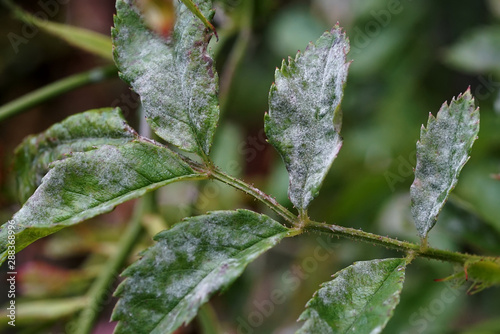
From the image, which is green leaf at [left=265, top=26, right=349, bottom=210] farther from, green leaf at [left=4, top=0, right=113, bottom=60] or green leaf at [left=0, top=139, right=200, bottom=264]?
green leaf at [left=4, top=0, right=113, bottom=60]

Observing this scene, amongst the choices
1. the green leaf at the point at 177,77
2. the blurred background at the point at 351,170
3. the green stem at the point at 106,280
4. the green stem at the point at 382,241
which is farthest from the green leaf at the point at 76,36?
the green stem at the point at 382,241

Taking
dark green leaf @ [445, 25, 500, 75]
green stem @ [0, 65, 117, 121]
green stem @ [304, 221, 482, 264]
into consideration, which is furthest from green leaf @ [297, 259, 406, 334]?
dark green leaf @ [445, 25, 500, 75]

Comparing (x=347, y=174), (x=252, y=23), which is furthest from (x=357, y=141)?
(x=252, y=23)

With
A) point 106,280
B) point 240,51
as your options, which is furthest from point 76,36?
point 106,280

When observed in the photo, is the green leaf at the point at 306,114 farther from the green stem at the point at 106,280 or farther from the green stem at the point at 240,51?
the green stem at the point at 240,51

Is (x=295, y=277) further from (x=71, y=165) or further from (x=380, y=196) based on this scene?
(x=71, y=165)

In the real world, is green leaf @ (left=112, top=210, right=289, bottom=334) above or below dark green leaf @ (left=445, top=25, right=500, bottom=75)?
below
